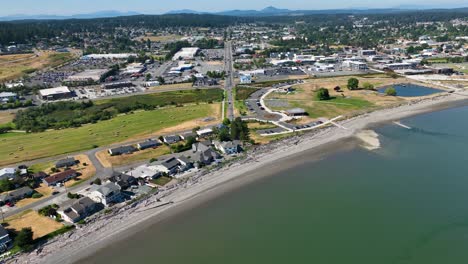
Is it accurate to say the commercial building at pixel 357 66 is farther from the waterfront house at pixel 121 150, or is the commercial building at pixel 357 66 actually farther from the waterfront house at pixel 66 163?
the waterfront house at pixel 66 163

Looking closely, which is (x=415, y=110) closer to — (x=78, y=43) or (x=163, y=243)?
(x=163, y=243)

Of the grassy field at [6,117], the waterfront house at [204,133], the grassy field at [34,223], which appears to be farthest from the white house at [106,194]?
the grassy field at [6,117]

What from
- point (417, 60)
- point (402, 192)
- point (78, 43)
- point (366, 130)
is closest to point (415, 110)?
point (366, 130)

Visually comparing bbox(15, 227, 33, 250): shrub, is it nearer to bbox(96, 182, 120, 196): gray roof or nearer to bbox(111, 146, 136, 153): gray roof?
bbox(96, 182, 120, 196): gray roof

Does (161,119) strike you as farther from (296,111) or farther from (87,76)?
(87,76)

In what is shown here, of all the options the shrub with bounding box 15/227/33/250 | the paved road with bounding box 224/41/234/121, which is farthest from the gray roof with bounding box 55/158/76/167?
the paved road with bounding box 224/41/234/121

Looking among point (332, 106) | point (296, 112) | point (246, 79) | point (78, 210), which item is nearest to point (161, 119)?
point (296, 112)
